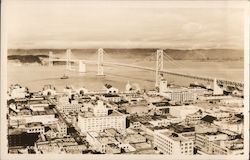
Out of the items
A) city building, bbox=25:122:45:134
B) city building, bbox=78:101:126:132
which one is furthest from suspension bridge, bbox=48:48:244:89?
city building, bbox=25:122:45:134

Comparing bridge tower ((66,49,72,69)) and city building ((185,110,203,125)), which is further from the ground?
bridge tower ((66,49,72,69))

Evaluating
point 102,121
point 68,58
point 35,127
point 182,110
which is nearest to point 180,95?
point 182,110

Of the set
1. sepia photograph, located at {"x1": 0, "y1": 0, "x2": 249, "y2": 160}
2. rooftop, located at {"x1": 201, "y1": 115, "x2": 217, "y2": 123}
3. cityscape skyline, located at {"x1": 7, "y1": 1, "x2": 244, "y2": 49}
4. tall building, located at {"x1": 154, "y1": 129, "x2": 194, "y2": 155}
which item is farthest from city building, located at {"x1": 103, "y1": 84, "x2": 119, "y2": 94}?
rooftop, located at {"x1": 201, "y1": 115, "x2": 217, "y2": 123}

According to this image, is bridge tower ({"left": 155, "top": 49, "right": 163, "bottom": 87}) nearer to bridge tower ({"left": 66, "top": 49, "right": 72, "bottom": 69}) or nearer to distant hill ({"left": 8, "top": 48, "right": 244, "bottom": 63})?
distant hill ({"left": 8, "top": 48, "right": 244, "bottom": 63})

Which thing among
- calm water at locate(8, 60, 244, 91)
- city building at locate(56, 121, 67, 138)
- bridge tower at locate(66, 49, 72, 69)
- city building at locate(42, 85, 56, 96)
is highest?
bridge tower at locate(66, 49, 72, 69)

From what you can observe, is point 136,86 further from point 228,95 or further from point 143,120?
point 228,95

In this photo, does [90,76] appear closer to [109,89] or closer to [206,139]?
[109,89]

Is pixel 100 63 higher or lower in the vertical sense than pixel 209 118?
higher
